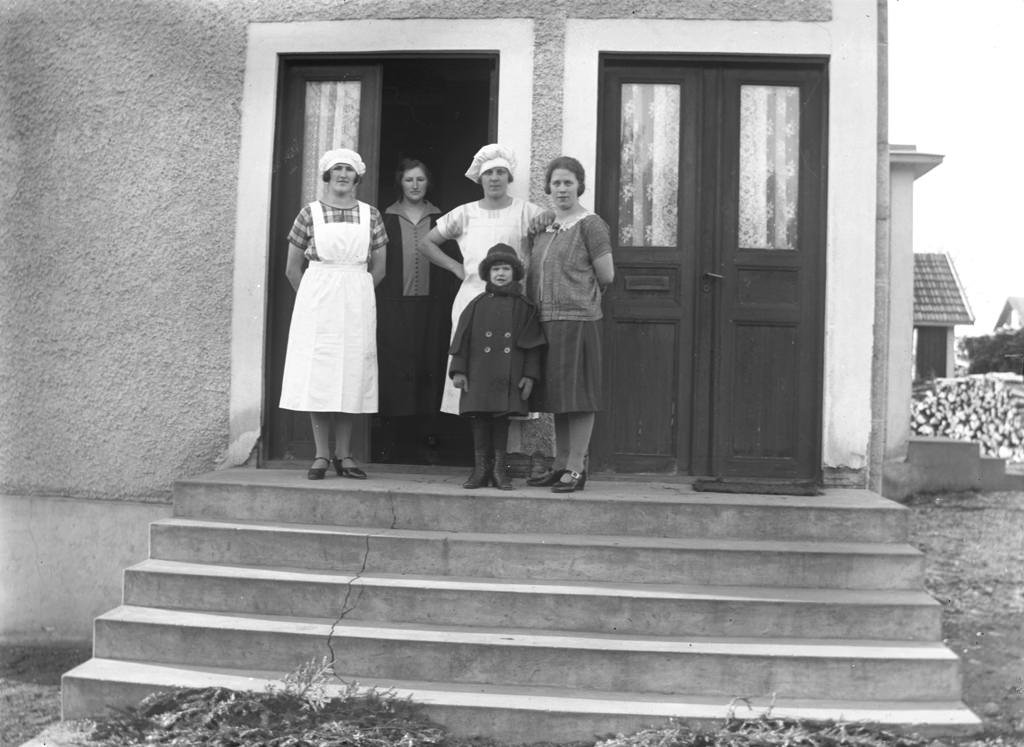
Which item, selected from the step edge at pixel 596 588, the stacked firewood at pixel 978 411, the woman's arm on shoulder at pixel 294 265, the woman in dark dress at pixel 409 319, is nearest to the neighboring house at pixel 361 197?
the woman in dark dress at pixel 409 319

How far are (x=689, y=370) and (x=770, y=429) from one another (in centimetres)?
60

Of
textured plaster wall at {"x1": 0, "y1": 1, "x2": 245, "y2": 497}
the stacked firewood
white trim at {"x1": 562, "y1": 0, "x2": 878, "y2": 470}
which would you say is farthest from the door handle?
the stacked firewood

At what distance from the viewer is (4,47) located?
Answer: 684cm

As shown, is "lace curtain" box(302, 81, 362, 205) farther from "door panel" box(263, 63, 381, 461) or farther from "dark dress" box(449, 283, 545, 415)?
"dark dress" box(449, 283, 545, 415)

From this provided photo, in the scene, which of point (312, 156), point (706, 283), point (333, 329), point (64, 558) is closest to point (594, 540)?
point (333, 329)

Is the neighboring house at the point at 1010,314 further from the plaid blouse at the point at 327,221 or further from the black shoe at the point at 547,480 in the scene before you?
the plaid blouse at the point at 327,221

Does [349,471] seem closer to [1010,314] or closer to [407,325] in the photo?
[407,325]

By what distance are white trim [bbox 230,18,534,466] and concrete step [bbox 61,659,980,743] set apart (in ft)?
6.71

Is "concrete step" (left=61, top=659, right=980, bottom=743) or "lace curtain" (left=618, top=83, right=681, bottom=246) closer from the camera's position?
"concrete step" (left=61, top=659, right=980, bottom=743)

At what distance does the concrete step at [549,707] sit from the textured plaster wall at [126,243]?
6.78 ft

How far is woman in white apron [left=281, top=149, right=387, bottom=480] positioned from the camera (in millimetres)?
5703

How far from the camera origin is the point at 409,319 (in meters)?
6.72

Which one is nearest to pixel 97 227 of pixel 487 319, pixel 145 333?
pixel 145 333

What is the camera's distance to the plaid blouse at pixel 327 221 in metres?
5.79
